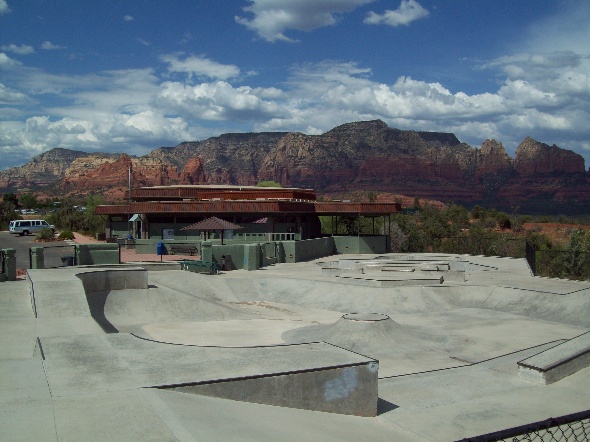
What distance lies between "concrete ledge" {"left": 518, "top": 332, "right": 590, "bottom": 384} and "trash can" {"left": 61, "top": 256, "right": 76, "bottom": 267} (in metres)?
18.2

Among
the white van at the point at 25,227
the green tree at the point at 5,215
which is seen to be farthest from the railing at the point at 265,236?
the green tree at the point at 5,215

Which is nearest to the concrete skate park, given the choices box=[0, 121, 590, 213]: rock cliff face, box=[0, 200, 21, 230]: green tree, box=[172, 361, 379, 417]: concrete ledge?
box=[172, 361, 379, 417]: concrete ledge

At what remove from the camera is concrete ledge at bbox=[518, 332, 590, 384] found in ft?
38.1

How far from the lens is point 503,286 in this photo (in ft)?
74.8

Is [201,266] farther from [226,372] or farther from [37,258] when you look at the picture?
[226,372]

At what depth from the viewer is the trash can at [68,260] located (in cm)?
2340


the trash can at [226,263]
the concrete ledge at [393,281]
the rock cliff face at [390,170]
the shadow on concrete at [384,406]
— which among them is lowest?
the shadow on concrete at [384,406]

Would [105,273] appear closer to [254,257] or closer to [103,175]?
[254,257]


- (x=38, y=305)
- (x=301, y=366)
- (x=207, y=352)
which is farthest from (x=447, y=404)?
(x=38, y=305)

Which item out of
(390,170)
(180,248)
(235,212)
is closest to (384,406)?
(180,248)

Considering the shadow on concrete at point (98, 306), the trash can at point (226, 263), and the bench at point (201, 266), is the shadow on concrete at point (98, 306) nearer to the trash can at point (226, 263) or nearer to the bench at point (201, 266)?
the bench at point (201, 266)

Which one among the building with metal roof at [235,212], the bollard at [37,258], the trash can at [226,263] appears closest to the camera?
the bollard at [37,258]

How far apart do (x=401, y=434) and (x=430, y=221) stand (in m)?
57.6

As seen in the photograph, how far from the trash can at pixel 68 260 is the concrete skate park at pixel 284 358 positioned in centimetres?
349
